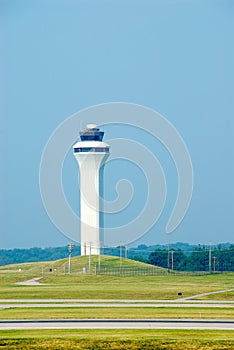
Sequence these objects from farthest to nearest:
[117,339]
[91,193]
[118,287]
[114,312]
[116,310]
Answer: [91,193] < [118,287] < [116,310] < [114,312] < [117,339]

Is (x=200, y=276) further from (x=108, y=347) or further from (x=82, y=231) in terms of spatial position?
(x=108, y=347)

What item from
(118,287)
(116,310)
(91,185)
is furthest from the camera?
(91,185)

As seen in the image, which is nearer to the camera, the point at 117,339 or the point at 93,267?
the point at 117,339

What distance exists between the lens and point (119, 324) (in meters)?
50.5

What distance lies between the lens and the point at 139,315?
2215 inches

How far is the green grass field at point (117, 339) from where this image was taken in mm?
42000

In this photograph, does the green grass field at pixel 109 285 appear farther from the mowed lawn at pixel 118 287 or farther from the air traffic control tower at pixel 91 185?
the air traffic control tower at pixel 91 185

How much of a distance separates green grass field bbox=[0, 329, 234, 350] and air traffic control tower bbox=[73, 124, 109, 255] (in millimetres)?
110184

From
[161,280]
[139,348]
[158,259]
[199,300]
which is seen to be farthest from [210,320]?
[158,259]

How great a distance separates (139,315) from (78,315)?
146 inches

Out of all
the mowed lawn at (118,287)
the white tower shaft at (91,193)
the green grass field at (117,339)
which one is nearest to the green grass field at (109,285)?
the mowed lawn at (118,287)

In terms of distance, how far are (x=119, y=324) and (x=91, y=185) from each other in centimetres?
10816

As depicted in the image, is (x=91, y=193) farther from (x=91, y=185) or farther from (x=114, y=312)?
(x=114, y=312)

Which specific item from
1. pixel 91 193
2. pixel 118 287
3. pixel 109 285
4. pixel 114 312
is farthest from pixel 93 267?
pixel 114 312
